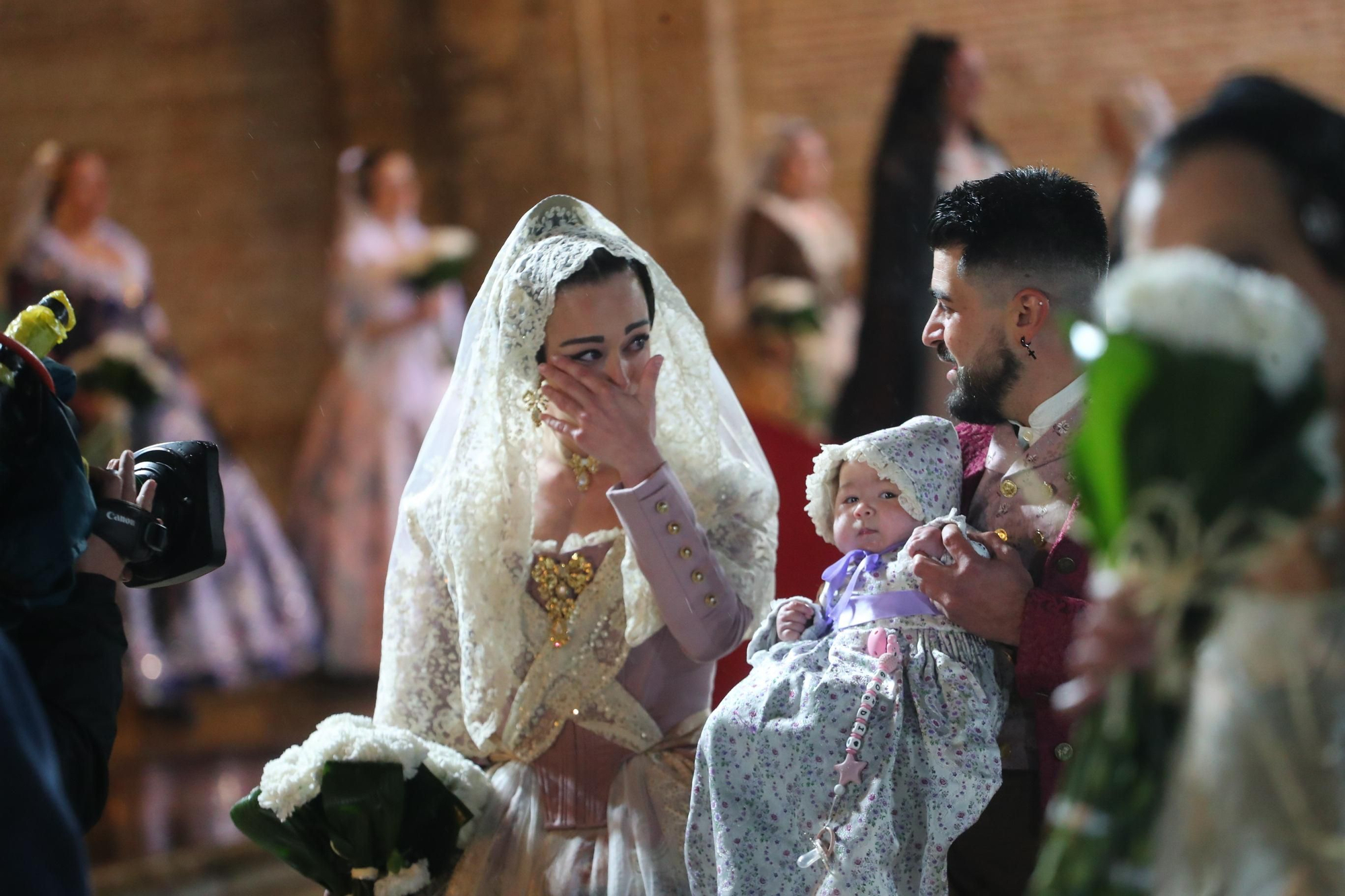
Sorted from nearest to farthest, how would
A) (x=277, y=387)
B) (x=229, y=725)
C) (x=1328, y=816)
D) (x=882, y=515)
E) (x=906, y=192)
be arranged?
(x=1328, y=816) < (x=882, y=515) < (x=906, y=192) < (x=229, y=725) < (x=277, y=387)

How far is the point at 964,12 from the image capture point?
9.65 m

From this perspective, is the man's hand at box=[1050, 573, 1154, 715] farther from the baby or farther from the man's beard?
the man's beard

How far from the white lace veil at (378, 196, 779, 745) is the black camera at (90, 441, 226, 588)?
429 mm

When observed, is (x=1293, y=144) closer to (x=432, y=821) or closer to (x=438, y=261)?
(x=432, y=821)

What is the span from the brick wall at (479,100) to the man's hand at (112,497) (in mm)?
6892

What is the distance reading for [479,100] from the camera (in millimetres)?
9320

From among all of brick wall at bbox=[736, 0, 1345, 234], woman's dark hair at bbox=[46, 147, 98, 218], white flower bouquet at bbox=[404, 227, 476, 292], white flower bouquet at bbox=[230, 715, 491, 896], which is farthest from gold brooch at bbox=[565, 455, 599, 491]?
brick wall at bbox=[736, 0, 1345, 234]

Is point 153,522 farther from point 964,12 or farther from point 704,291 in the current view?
Result: point 964,12

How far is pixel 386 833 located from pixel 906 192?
4656 mm

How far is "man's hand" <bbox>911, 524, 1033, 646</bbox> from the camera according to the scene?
2.08 metres

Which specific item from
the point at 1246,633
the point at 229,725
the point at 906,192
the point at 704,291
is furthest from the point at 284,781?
the point at 704,291

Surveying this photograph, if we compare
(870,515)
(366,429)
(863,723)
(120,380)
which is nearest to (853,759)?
(863,723)

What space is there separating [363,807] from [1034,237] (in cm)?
141

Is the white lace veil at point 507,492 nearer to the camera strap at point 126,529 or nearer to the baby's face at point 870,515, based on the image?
the baby's face at point 870,515
